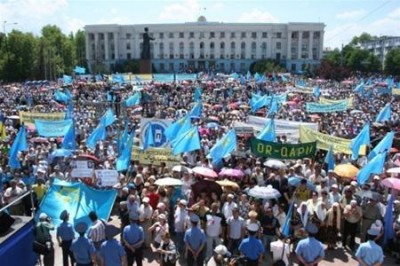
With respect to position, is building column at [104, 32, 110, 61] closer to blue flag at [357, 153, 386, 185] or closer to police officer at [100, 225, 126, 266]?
blue flag at [357, 153, 386, 185]

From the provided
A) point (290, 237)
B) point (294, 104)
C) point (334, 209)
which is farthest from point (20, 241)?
point (294, 104)

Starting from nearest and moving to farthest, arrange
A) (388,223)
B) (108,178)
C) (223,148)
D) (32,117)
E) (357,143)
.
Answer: (388,223) → (108,178) → (223,148) → (357,143) → (32,117)

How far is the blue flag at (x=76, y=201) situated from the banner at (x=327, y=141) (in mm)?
5785

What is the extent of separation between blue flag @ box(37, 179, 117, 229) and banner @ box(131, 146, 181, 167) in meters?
3.10

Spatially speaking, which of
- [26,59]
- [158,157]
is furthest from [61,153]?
[26,59]

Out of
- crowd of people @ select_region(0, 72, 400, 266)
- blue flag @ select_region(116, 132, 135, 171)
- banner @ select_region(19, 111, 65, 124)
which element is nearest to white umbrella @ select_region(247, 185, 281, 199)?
crowd of people @ select_region(0, 72, 400, 266)

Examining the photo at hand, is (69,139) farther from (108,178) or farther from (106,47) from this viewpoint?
(106,47)

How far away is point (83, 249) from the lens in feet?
21.3

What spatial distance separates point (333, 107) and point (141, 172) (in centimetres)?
1181

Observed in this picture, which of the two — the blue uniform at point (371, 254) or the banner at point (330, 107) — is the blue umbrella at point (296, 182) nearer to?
the blue uniform at point (371, 254)

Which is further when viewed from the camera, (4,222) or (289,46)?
(289,46)

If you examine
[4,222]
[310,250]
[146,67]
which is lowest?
[310,250]

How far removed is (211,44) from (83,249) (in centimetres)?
10531

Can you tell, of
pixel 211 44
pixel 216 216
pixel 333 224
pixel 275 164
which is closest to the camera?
pixel 216 216
